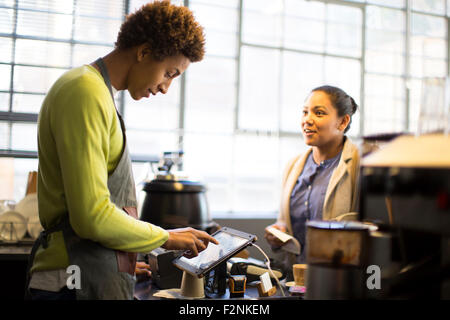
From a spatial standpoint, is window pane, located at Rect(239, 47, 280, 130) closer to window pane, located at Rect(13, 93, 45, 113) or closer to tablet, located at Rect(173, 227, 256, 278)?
window pane, located at Rect(13, 93, 45, 113)

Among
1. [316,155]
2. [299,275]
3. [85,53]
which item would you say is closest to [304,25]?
[85,53]

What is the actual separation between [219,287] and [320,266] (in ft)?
3.15

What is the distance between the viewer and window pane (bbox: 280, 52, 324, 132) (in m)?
4.21

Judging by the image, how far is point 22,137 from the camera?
321cm

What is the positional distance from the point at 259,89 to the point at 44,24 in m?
2.02

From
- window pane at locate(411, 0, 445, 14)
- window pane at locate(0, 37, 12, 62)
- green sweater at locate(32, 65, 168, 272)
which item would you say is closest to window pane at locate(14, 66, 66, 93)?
window pane at locate(0, 37, 12, 62)

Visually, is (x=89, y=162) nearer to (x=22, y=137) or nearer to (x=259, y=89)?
(x=22, y=137)

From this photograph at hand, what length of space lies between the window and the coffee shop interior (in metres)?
0.01

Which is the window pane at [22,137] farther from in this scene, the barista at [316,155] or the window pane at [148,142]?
the barista at [316,155]

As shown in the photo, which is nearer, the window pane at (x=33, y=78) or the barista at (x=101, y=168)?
the barista at (x=101, y=168)

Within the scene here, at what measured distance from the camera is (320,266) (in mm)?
570

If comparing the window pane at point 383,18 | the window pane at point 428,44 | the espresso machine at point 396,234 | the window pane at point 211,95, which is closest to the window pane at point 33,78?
the window pane at point 211,95

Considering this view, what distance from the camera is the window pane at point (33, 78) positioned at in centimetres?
325

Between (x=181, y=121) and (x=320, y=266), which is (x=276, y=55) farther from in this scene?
(x=320, y=266)
